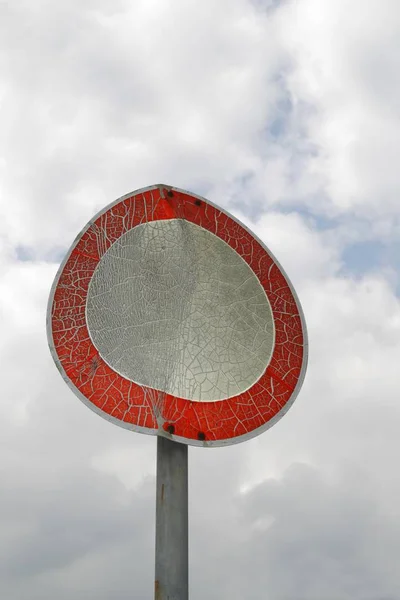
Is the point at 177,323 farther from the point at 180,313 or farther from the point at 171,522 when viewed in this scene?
the point at 171,522

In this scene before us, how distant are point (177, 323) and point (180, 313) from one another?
18 cm

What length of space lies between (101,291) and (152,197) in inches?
65.4

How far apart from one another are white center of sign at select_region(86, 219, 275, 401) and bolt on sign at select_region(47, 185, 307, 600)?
0.05ft

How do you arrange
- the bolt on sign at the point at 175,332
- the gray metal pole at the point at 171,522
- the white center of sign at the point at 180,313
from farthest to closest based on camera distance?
the white center of sign at the point at 180,313 → the bolt on sign at the point at 175,332 → the gray metal pole at the point at 171,522

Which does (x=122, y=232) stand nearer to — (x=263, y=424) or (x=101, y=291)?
(x=101, y=291)

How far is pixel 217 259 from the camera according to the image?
41.6 feet

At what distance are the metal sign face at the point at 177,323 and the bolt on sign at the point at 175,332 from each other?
0.05ft

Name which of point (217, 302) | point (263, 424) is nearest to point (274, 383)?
point (263, 424)

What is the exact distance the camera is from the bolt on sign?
36.3 feet

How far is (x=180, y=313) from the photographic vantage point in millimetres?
12266

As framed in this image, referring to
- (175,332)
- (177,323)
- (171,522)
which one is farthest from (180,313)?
(171,522)

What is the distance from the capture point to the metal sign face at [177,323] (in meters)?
11.2

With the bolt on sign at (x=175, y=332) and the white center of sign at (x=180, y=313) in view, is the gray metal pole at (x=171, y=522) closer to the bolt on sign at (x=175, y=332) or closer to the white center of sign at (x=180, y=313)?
the bolt on sign at (x=175, y=332)

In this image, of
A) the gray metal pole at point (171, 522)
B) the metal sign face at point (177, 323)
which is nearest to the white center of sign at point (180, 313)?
the metal sign face at point (177, 323)
